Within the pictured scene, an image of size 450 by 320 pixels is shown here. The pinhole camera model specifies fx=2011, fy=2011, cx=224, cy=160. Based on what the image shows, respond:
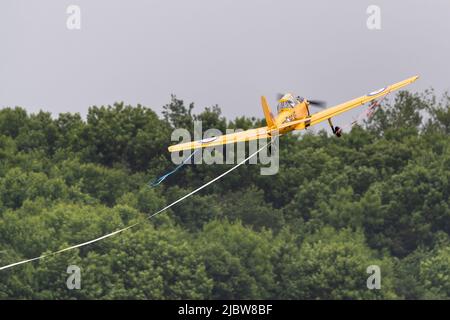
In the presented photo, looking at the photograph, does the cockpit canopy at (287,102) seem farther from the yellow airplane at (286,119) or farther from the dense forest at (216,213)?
the dense forest at (216,213)

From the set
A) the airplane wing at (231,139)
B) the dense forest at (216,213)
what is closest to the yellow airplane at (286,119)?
the airplane wing at (231,139)

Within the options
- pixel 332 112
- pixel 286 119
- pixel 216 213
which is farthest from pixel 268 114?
pixel 216 213

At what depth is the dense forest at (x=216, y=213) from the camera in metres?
138

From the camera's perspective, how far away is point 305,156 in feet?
542

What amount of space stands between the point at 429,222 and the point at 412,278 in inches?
332

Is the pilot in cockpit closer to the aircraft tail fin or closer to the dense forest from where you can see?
the aircraft tail fin

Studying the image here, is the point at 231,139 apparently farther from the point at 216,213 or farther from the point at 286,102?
the point at 216,213

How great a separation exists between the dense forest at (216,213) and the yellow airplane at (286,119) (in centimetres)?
5817

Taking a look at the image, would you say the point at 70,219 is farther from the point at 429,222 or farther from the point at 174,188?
the point at 429,222

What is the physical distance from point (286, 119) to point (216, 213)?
3142 inches

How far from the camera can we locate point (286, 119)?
74938 millimetres
